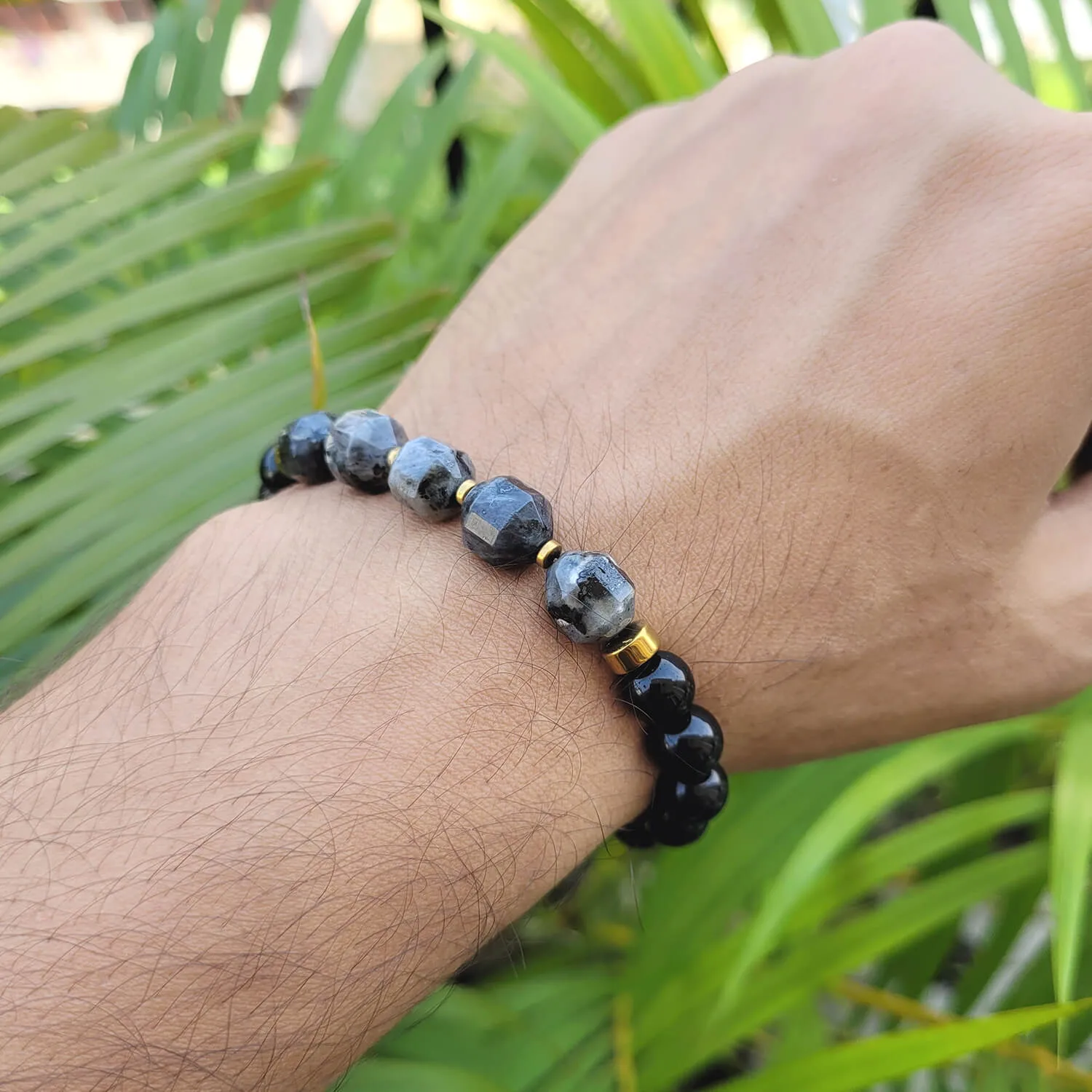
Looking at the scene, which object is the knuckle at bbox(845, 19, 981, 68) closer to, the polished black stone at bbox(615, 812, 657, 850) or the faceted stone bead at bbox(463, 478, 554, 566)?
the faceted stone bead at bbox(463, 478, 554, 566)

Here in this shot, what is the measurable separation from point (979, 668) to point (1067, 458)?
0.52 ft

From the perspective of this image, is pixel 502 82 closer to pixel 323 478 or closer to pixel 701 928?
pixel 323 478

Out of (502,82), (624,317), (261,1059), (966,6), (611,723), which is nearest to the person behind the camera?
(261,1059)

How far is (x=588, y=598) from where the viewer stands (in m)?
0.61

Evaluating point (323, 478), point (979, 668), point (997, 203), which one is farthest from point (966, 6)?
point (323, 478)

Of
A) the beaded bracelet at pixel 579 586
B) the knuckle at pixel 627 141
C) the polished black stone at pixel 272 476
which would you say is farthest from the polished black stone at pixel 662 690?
the knuckle at pixel 627 141

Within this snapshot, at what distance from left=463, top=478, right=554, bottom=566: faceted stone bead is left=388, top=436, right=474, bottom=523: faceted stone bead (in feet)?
0.07

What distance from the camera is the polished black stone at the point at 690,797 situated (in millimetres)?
668

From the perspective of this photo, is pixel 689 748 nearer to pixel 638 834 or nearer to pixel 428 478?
pixel 638 834

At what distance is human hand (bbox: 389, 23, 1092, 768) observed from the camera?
2.21 ft

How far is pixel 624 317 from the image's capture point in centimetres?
76

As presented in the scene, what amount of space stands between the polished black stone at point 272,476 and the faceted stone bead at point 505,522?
0.68 feet

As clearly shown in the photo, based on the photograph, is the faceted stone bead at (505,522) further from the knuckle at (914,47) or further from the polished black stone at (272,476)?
the knuckle at (914,47)

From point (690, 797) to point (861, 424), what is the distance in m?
0.28
